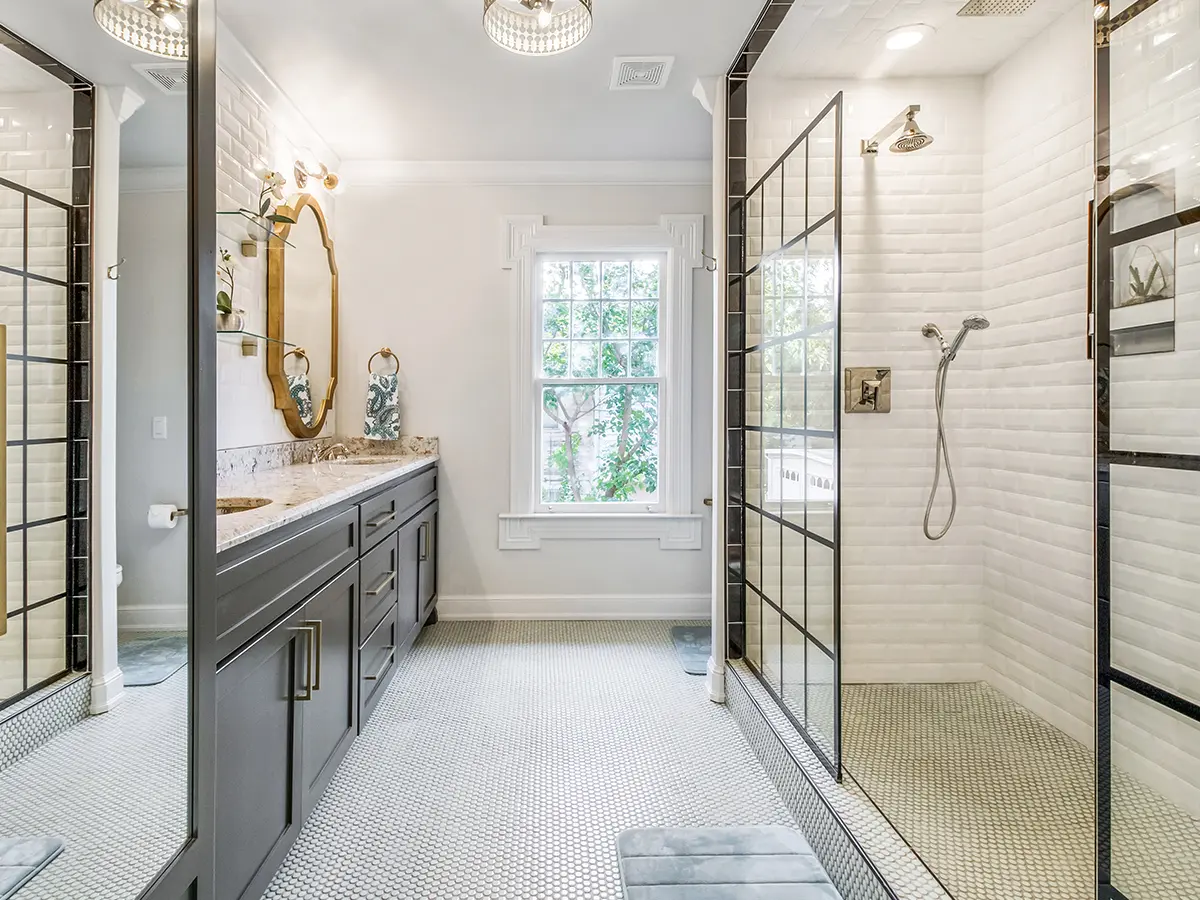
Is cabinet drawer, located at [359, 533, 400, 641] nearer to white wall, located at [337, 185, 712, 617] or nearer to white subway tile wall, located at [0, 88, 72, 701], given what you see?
white wall, located at [337, 185, 712, 617]

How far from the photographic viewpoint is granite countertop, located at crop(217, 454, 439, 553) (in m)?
1.36

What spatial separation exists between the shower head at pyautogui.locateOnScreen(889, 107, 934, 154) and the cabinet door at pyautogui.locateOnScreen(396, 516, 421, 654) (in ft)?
7.75

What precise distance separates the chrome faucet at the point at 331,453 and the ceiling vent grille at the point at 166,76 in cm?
230

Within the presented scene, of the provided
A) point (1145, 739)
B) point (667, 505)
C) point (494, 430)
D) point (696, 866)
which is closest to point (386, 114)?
point (494, 430)

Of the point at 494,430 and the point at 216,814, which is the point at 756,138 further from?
the point at 216,814

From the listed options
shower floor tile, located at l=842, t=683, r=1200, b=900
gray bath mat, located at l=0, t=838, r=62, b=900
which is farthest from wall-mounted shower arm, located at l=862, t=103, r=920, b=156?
gray bath mat, located at l=0, t=838, r=62, b=900

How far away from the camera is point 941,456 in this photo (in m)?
2.46

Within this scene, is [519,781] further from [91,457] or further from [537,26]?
[537,26]

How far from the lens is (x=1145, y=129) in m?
1.01

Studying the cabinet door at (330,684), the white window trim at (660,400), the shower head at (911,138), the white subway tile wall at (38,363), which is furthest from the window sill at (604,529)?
the white subway tile wall at (38,363)

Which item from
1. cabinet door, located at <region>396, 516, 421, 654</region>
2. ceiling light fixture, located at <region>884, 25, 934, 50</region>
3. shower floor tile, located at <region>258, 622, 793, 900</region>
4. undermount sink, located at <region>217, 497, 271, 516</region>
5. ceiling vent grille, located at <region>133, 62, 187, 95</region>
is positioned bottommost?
Result: shower floor tile, located at <region>258, 622, 793, 900</region>

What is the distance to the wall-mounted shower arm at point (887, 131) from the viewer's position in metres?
2.09

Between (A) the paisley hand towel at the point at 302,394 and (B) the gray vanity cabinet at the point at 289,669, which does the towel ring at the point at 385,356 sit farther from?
(B) the gray vanity cabinet at the point at 289,669

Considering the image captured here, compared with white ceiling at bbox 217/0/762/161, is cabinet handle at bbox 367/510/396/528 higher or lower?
lower
